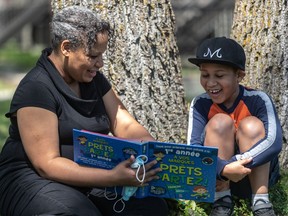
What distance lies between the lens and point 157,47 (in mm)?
5609

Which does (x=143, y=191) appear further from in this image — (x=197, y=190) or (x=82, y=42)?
(x=82, y=42)

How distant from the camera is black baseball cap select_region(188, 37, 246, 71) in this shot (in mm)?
4711

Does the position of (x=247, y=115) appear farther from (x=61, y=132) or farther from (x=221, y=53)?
(x=61, y=132)

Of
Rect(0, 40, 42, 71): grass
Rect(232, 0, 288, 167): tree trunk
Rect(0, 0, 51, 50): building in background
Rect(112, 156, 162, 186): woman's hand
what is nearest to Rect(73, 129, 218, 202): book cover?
Rect(112, 156, 162, 186): woman's hand

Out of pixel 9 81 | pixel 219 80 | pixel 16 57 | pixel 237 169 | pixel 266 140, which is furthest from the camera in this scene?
pixel 16 57

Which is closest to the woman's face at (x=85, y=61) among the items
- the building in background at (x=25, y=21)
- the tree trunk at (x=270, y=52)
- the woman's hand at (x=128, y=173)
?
the woman's hand at (x=128, y=173)

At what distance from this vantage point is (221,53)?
15.5ft

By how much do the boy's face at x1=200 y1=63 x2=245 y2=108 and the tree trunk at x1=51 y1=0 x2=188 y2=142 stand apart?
83 centimetres

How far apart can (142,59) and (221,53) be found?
950 millimetres

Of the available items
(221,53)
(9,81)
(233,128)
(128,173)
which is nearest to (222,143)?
(233,128)

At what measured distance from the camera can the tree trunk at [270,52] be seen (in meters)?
6.00

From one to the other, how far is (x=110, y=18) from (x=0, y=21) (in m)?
13.6

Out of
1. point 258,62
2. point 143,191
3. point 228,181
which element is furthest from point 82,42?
point 258,62

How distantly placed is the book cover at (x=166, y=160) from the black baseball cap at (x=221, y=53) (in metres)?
0.73
